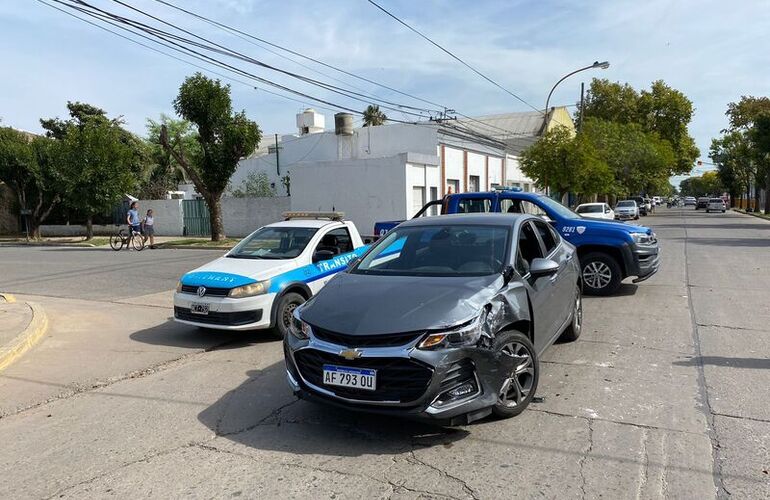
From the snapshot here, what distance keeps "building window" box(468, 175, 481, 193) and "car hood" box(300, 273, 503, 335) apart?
1108 inches

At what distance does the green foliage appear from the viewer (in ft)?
112

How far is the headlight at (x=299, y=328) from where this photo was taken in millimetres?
4387

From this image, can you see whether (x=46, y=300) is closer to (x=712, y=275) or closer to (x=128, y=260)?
(x=128, y=260)

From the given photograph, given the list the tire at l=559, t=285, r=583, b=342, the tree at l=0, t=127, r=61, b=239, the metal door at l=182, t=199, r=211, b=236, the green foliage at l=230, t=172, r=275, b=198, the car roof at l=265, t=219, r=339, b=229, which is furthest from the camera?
the green foliage at l=230, t=172, r=275, b=198

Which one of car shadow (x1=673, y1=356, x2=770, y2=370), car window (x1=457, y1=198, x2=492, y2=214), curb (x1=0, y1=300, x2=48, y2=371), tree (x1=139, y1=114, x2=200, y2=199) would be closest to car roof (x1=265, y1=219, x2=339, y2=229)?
car window (x1=457, y1=198, x2=492, y2=214)

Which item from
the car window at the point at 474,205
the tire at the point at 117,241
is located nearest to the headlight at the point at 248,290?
the car window at the point at 474,205

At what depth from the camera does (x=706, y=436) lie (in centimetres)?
421

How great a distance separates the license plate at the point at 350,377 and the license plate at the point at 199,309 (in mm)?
3646

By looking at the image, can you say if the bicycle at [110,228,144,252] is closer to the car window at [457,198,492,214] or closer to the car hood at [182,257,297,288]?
the car window at [457,198,492,214]

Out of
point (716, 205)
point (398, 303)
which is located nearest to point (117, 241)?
point (398, 303)

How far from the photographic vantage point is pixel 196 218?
31.8 metres

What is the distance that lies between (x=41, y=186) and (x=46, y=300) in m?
22.2

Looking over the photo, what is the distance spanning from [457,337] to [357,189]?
915 inches

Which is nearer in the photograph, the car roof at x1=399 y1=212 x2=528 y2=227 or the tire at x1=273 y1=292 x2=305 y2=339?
the car roof at x1=399 y1=212 x2=528 y2=227
